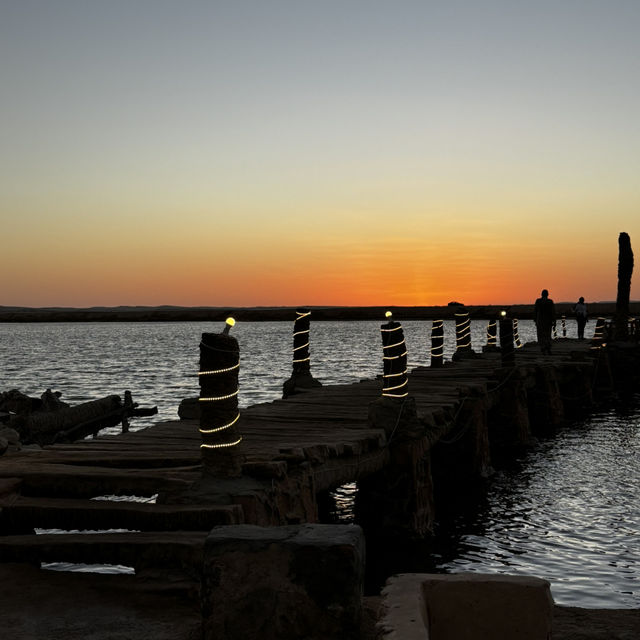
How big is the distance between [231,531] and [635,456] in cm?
1738

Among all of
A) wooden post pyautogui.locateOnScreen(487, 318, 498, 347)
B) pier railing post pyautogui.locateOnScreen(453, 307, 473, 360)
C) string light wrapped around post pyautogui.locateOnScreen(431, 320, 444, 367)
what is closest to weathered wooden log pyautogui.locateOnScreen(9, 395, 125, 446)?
string light wrapped around post pyautogui.locateOnScreen(431, 320, 444, 367)

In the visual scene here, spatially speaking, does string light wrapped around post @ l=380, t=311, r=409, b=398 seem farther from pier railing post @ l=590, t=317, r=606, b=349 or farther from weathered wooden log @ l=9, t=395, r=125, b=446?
pier railing post @ l=590, t=317, r=606, b=349

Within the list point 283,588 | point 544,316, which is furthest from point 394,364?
point 544,316

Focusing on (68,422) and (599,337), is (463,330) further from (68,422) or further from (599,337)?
(68,422)

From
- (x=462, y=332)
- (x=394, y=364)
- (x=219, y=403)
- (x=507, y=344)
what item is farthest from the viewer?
(x=462, y=332)

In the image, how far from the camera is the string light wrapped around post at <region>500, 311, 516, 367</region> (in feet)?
64.8

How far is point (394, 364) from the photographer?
36.6 feet

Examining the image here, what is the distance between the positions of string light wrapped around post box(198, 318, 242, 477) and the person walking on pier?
19578mm

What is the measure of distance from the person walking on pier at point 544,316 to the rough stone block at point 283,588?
21.8m

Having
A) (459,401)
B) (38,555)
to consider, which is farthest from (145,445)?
(459,401)

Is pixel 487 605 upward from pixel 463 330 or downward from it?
downward

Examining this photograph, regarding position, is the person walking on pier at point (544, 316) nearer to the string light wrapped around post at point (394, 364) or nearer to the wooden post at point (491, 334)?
the wooden post at point (491, 334)

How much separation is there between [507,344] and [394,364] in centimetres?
943

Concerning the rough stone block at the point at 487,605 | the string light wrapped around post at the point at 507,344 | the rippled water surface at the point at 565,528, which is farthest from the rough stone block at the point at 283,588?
the string light wrapped around post at the point at 507,344
